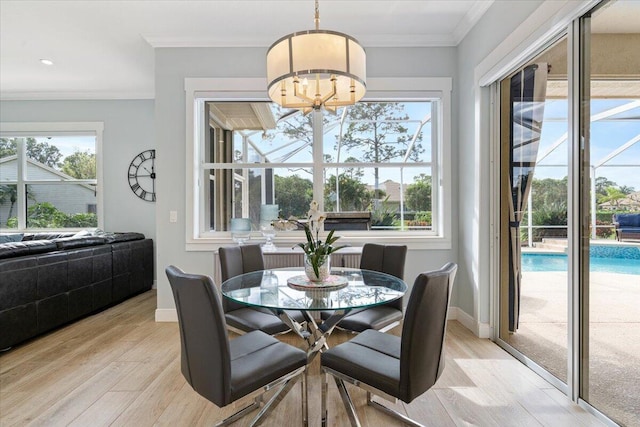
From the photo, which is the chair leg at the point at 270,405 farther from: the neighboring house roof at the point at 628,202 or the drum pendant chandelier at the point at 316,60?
the neighboring house roof at the point at 628,202

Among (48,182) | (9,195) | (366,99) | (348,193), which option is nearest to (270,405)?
(348,193)

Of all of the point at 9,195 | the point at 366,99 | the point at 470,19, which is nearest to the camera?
the point at 470,19

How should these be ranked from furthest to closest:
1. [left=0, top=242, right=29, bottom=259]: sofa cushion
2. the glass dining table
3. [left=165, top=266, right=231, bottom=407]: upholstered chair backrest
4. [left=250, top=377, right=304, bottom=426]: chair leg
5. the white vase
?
[left=0, top=242, right=29, bottom=259]: sofa cushion
the white vase
[left=250, top=377, right=304, bottom=426]: chair leg
the glass dining table
[left=165, top=266, right=231, bottom=407]: upholstered chair backrest

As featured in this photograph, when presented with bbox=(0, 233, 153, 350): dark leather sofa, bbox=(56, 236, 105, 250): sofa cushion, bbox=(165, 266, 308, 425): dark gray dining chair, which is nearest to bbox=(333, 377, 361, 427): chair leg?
bbox=(165, 266, 308, 425): dark gray dining chair

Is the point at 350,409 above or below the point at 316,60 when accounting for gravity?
below

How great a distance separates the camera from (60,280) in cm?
313

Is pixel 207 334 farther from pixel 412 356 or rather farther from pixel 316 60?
pixel 316 60

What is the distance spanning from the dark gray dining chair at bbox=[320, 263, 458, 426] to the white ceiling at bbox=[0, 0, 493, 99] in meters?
2.64

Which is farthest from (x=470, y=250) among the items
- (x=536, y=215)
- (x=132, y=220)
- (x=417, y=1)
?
(x=132, y=220)

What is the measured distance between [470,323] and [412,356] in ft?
7.05

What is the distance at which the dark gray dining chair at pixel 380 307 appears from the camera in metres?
2.16

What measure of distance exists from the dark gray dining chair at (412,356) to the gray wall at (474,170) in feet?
5.59

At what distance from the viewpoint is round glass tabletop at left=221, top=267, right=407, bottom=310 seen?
5.35 feet

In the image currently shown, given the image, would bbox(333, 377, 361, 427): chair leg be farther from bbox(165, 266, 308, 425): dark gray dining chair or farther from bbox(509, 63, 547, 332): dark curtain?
bbox(509, 63, 547, 332): dark curtain
